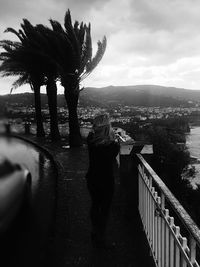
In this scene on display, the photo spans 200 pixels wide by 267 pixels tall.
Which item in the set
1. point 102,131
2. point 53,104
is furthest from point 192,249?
point 53,104

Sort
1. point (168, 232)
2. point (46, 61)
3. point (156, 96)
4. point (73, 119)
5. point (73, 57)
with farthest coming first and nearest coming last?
point (156, 96) < point (73, 119) < point (46, 61) < point (73, 57) < point (168, 232)

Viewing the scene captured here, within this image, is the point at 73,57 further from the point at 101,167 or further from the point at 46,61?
the point at 101,167

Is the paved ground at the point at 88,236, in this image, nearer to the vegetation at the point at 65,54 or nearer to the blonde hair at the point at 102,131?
the blonde hair at the point at 102,131

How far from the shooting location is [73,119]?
1922 centimetres

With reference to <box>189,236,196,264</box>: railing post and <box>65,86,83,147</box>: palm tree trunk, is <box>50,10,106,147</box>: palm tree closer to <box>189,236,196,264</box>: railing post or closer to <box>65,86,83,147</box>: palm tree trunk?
<box>65,86,83,147</box>: palm tree trunk

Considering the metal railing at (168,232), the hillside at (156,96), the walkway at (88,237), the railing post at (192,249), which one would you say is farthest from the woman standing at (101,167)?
the hillside at (156,96)

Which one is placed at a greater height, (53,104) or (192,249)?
(192,249)

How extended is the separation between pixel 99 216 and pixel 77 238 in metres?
0.53

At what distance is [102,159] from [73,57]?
535 inches

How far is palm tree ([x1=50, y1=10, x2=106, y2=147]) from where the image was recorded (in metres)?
17.3

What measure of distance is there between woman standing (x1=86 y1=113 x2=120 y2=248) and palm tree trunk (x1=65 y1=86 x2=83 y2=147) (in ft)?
44.0

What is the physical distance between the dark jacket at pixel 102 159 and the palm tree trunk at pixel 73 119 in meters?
13.5

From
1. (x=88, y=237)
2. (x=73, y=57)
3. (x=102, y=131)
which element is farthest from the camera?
(x=73, y=57)

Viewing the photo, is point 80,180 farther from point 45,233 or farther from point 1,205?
point 1,205
